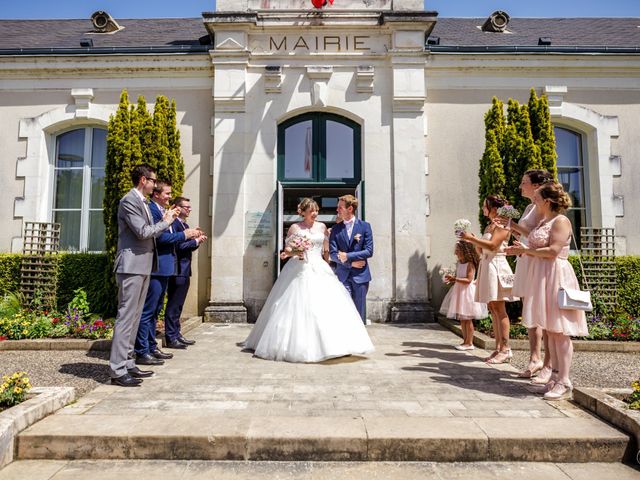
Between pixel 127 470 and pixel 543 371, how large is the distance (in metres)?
3.73

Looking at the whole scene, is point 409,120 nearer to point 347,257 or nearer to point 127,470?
point 347,257

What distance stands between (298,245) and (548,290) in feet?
9.53

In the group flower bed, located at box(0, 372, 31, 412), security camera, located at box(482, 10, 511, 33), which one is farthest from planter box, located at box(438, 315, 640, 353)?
security camera, located at box(482, 10, 511, 33)

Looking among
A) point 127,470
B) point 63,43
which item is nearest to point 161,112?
Answer: point 63,43

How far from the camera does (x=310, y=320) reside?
5172 millimetres

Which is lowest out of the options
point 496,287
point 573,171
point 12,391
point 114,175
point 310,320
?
point 12,391

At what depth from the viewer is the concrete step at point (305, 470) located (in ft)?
8.61

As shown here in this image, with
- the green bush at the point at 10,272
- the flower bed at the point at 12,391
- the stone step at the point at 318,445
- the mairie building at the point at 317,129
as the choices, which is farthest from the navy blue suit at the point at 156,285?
the green bush at the point at 10,272

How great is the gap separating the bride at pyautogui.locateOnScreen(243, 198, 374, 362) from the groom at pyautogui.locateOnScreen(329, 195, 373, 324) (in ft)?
1.71

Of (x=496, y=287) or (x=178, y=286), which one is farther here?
(x=178, y=286)

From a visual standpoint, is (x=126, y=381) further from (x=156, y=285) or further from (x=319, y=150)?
(x=319, y=150)

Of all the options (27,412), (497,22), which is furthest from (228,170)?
(497,22)

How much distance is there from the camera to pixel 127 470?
2.70 metres

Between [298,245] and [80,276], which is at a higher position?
[298,245]
